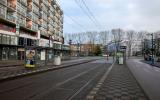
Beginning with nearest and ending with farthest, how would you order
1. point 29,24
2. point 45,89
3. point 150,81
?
point 45,89
point 150,81
point 29,24

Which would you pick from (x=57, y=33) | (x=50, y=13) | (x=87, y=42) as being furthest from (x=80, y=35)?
(x=50, y=13)

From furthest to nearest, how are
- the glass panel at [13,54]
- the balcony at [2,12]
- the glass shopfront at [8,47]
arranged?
the glass panel at [13,54]
the glass shopfront at [8,47]
the balcony at [2,12]

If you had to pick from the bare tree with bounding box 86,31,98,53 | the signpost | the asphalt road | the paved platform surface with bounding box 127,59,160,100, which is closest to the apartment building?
the signpost

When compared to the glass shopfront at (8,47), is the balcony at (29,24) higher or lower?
higher

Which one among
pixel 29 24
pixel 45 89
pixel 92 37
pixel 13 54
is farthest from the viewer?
pixel 92 37

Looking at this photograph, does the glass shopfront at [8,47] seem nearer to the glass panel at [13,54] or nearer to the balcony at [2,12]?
the glass panel at [13,54]

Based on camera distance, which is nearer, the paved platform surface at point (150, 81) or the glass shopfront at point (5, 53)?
the paved platform surface at point (150, 81)

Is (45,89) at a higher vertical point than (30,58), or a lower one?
lower

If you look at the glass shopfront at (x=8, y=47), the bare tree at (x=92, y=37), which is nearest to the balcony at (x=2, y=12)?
the glass shopfront at (x=8, y=47)

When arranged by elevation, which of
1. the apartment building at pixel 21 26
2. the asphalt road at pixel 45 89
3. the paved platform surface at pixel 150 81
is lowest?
the paved platform surface at pixel 150 81

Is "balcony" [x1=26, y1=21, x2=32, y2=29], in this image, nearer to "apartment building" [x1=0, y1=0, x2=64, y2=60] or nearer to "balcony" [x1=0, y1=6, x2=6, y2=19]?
"apartment building" [x1=0, y1=0, x2=64, y2=60]

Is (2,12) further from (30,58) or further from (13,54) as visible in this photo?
(30,58)

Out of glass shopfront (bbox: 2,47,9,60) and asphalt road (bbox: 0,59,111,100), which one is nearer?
asphalt road (bbox: 0,59,111,100)

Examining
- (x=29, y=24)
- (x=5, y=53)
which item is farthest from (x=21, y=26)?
(x=5, y=53)
